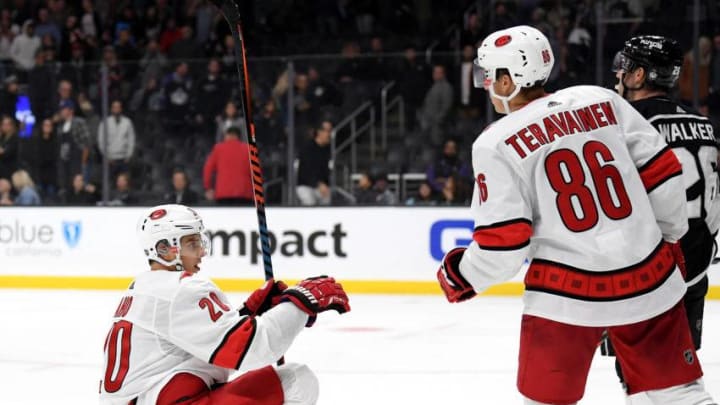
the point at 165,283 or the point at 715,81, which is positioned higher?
the point at 715,81

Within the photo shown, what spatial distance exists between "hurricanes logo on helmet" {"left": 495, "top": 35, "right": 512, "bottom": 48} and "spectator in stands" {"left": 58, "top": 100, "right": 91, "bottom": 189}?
7628 millimetres

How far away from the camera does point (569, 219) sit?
2734 mm

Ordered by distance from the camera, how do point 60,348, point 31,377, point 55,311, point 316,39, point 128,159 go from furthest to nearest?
1. point 316,39
2. point 128,159
3. point 55,311
4. point 60,348
5. point 31,377

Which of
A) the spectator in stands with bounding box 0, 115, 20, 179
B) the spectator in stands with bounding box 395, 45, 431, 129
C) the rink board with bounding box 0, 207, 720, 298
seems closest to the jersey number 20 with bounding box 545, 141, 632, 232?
the rink board with bounding box 0, 207, 720, 298

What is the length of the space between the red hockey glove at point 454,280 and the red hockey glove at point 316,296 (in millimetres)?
389

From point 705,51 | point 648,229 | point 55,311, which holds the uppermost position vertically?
point 705,51

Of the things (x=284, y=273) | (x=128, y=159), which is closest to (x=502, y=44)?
(x=284, y=273)

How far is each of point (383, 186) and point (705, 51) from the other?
2783 millimetres

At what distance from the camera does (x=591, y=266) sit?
2756 millimetres

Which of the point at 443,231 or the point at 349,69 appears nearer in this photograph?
the point at 443,231

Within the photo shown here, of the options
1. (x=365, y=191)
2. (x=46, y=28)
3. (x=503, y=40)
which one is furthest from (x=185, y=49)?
(x=503, y=40)

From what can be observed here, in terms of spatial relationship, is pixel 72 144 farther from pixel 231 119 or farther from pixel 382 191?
pixel 382 191

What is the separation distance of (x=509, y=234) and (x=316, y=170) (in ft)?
Answer: 23.1

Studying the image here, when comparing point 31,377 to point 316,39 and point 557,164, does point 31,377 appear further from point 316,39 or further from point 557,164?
point 316,39
